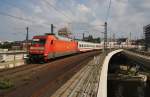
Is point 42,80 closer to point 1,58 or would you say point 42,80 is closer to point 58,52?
point 1,58

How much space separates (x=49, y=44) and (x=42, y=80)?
50.7ft

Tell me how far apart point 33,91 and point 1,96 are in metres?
1.89

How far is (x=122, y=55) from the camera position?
99500 mm

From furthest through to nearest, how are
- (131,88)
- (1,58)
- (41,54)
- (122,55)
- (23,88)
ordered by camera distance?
(122,55)
(131,88)
(41,54)
(1,58)
(23,88)

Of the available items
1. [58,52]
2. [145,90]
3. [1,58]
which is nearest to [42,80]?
[1,58]

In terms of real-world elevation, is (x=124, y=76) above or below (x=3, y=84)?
below

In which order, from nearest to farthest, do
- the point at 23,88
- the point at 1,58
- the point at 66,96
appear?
the point at 66,96 → the point at 23,88 → the point at 1,58

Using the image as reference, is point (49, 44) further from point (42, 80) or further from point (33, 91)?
point (33, 91)

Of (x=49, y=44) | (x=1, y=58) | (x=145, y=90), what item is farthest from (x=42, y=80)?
(x=145, y=90)

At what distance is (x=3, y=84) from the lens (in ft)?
53.2

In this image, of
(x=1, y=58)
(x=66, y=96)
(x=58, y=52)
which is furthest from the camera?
(x=58, y=52)

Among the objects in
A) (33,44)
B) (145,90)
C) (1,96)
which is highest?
(33,44)

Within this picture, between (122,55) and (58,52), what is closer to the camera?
(58,52)

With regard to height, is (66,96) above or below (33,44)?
below
